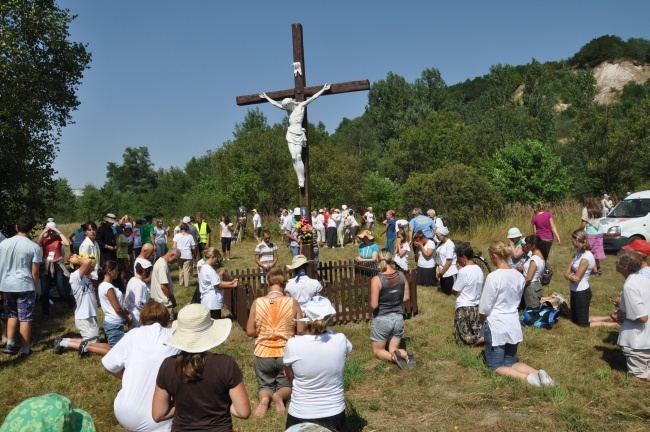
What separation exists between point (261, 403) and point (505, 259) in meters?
3.35

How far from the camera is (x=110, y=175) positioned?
83188 mm

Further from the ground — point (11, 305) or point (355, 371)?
point (11, 305)

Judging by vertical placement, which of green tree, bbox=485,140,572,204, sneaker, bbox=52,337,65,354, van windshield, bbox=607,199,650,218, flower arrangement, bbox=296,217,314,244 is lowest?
sneaker, bbox=52,337,65,354

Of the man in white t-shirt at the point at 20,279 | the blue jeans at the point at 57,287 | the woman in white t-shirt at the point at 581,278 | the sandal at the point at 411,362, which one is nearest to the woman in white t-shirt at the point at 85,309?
the man in white t-shirt at the point at 20,279

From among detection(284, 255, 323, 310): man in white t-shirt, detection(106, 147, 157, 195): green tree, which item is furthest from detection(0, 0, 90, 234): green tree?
detection(106, 147, 157, 195): green tree

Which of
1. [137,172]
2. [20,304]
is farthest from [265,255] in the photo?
[137,172]

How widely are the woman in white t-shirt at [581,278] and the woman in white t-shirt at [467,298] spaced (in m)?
1.60

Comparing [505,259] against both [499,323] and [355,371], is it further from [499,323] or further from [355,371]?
[355,371]

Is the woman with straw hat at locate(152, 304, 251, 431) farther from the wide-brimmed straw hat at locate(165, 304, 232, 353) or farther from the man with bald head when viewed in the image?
the man with bald head

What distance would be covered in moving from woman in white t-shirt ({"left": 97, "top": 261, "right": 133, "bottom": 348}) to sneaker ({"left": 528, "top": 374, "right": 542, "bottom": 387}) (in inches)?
206

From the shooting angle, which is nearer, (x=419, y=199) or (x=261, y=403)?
(x=261, y=403)

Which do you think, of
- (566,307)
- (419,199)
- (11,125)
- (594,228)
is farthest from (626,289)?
(419,199)

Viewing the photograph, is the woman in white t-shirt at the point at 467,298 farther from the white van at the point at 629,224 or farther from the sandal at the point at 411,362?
the white van at the point at 629,224

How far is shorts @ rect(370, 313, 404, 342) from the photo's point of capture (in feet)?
22.2
